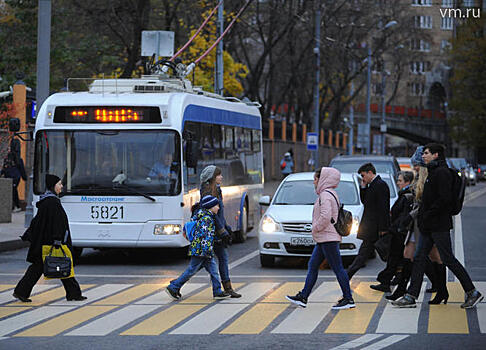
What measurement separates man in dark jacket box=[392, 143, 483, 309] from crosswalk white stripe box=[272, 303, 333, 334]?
1039 millimetres

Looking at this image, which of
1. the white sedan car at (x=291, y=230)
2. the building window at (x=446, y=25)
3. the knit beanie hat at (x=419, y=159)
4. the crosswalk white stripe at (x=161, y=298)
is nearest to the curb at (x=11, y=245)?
the white sedan car at (x=291, y=230)

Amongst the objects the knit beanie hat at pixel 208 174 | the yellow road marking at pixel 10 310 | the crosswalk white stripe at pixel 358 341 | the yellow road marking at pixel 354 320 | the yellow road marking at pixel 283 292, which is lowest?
the yellow road marking at pixel 10 310

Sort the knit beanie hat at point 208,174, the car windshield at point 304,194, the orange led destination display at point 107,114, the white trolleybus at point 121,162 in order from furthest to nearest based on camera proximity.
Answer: the car windshield at point 304,194, the orange led destination display at point 107,114, the white trolleybus at point 121,162, the knit beanie hat at point 208,174

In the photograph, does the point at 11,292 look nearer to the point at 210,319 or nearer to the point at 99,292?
the point at 99,292

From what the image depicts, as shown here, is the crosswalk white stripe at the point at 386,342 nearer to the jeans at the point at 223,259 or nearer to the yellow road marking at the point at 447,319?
the yellow road marking at the point at 447,319

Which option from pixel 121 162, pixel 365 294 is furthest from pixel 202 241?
pixel 121 162

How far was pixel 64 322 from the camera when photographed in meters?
10.4

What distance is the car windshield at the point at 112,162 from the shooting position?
1605 centimetres

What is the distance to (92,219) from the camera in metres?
16.1

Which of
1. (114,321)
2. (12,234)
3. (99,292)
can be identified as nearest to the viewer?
(114,321)

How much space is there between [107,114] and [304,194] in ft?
11.6

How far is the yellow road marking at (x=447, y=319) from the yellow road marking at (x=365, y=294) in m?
0.95

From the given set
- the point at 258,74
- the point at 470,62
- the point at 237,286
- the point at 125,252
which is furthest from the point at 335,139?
the point at 237,286

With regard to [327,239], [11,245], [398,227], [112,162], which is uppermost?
[112,162]
